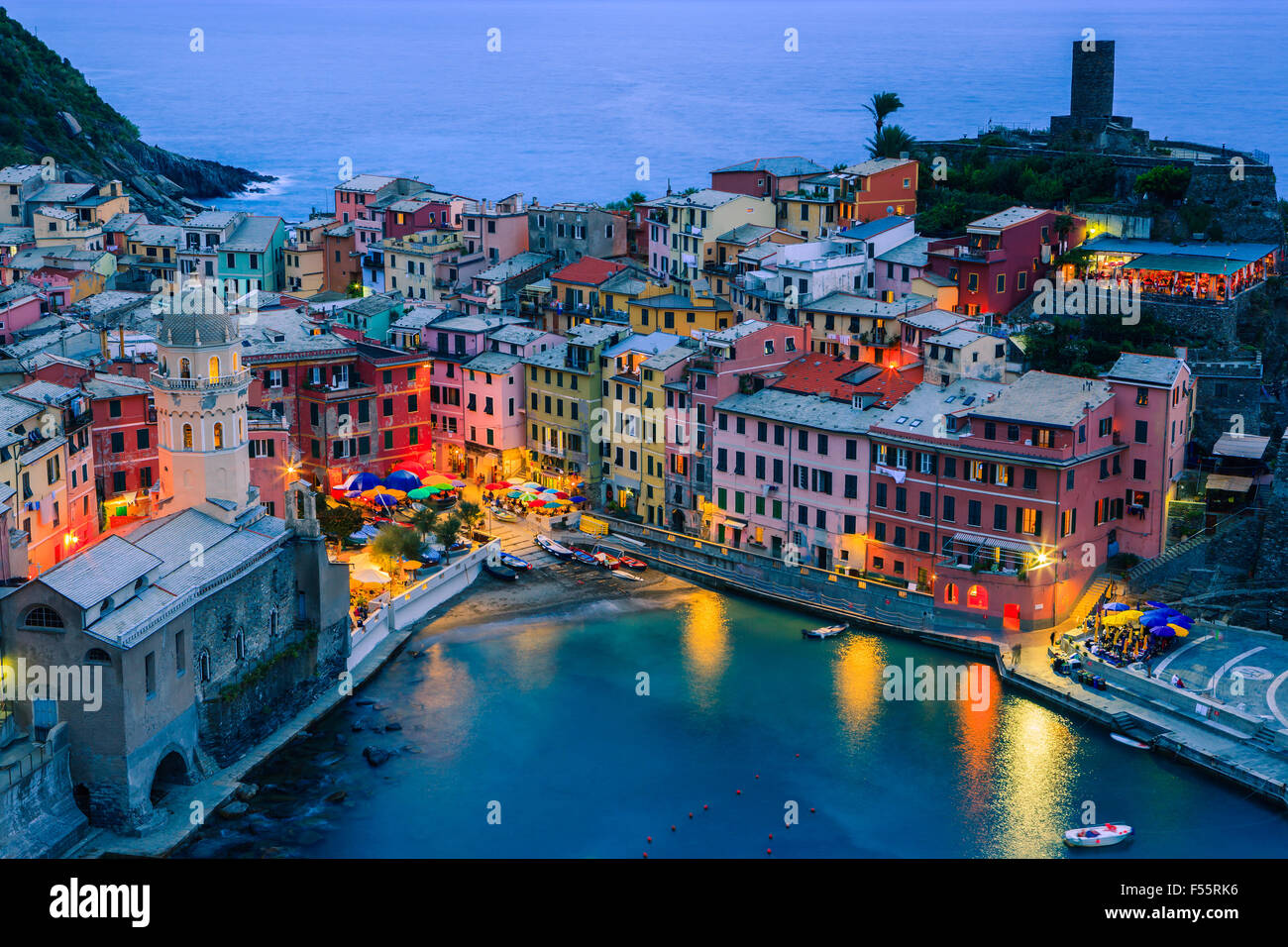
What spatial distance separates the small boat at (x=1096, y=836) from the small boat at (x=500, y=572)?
1142 inches

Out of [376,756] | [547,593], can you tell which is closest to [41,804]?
[376,756]

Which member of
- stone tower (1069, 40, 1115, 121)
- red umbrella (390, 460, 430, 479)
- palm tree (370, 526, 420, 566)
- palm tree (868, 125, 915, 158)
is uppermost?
stone tower (1069, 40, 1115, 121)

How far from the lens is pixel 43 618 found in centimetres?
4941

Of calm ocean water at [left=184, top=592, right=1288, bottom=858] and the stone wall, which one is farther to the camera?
calm ocean water at [left=184, top=592, right=1288, bottom=858]

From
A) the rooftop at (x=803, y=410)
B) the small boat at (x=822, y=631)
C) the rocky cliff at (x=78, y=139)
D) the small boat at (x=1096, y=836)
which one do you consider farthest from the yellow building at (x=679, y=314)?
the rocky cliff at (x=78, y=139)

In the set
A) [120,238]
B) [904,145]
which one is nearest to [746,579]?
[904,145]

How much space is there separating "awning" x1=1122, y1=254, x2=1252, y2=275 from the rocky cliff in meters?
74.3

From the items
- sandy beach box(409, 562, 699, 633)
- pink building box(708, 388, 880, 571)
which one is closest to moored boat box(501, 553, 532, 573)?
sandy beach box(409, 562, 699, 633)

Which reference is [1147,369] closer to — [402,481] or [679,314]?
[679,314]

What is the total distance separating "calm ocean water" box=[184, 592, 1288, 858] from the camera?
168ft

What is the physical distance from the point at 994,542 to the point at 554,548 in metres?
19.6

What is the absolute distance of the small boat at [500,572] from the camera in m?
72.8

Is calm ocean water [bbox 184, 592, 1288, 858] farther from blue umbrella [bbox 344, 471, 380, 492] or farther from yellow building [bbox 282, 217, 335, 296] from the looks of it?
yellow building [bbox 282, 217, 335, 296]

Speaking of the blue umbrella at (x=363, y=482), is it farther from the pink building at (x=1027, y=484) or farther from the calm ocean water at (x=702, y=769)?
the pink building at (x=1027, y=484)
